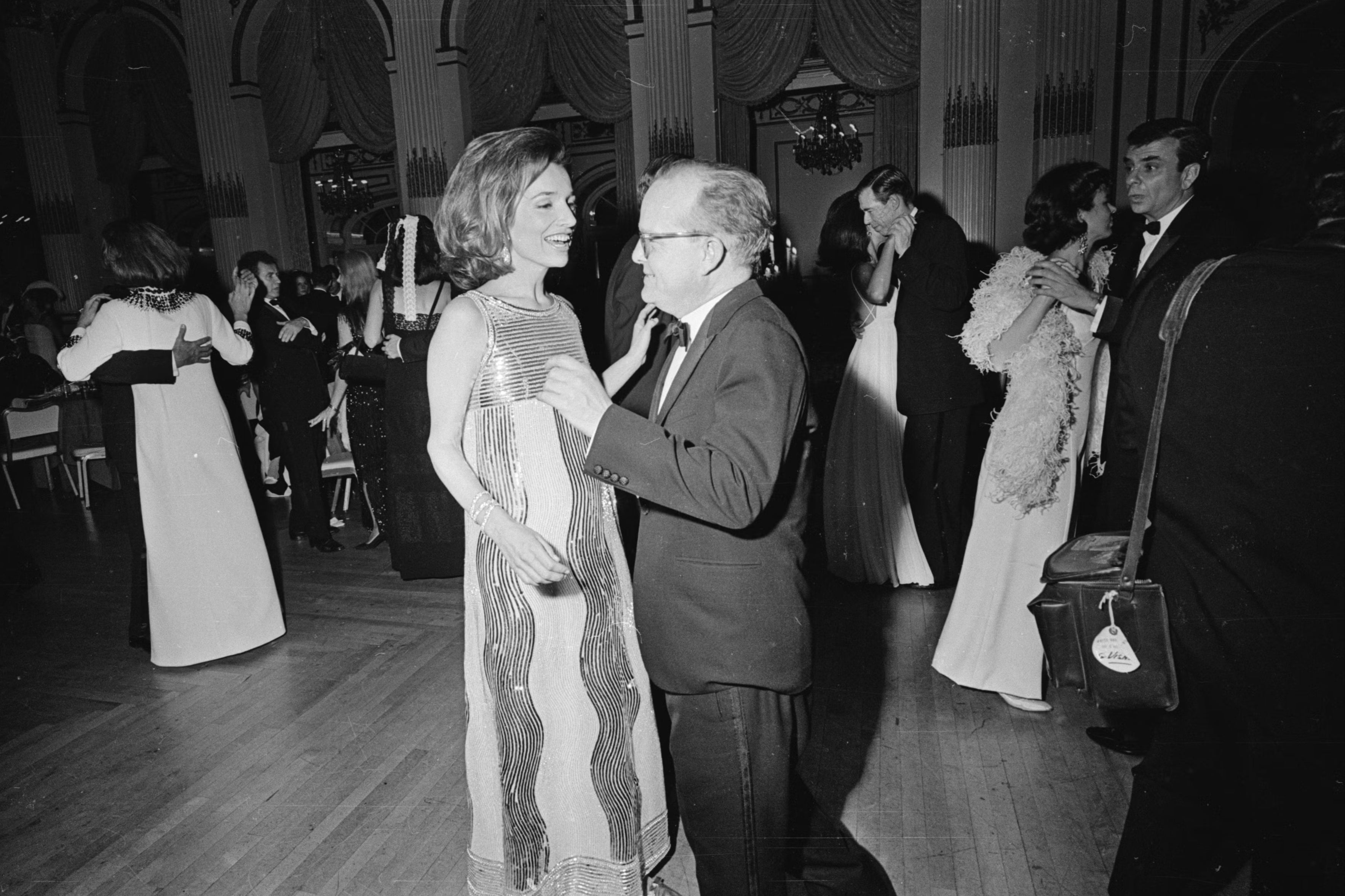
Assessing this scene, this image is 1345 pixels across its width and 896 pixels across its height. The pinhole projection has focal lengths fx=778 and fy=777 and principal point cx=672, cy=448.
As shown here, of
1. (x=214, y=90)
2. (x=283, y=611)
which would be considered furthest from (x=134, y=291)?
(x=214, y=90)

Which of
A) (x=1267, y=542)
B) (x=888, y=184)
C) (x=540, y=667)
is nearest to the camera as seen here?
(x=1267, y=542)

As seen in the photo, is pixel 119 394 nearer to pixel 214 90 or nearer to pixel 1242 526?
pixel 1242 526

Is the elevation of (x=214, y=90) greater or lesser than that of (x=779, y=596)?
greater

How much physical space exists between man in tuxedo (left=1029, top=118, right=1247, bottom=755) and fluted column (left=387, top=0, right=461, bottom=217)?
7208 millimetres

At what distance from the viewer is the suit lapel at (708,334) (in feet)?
4.62

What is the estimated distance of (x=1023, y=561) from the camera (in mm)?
2711

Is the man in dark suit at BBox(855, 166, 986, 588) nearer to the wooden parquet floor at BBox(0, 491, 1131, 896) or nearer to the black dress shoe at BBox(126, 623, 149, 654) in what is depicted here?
the wooden parquet floor at BBox(0, 491, 1131, 896)

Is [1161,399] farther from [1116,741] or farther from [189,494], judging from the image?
[189,494]

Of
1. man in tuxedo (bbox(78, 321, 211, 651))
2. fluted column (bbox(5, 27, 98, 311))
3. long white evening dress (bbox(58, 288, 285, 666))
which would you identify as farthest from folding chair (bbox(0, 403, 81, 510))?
fluted column (bbox(5, 27, 98, 311))

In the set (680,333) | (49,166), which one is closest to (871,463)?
(680,333)

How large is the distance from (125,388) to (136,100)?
8.60m

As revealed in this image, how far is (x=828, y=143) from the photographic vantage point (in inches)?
381

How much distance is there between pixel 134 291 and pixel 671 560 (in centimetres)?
289

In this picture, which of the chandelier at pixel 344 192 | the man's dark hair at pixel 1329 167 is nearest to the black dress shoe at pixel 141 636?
the man's dark hair at pixel 1329 167
